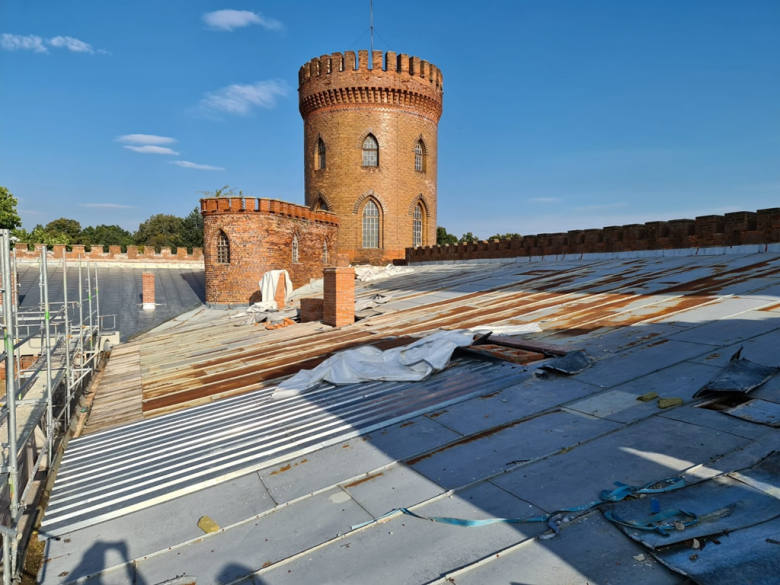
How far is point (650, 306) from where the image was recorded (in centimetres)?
745

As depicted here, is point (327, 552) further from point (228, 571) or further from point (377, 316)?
point (377, 316)

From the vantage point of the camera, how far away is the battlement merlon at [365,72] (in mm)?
26234

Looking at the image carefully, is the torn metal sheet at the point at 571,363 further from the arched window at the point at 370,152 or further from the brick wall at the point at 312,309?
the arched window at the point at 370,152

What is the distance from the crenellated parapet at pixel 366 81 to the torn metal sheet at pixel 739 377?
2515 cm

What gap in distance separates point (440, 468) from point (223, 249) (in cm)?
1796

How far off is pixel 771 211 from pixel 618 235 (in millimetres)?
4241

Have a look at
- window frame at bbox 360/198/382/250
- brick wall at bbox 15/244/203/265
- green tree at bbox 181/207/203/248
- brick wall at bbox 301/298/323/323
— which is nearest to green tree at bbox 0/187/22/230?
brick wall at bbox 15/244/203/265

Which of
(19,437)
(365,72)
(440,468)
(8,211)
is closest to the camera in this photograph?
(440,468)

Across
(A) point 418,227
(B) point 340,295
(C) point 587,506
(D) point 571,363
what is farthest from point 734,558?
(A) point 418,227

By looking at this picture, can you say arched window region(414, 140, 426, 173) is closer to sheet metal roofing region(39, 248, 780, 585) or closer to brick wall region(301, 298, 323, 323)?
brick wall region(301, 298, 323, 323)

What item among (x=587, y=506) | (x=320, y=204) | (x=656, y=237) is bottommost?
(x=587, y=506)

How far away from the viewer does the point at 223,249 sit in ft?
65.0

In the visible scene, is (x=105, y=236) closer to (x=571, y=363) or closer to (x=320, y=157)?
(x=320, y=157)

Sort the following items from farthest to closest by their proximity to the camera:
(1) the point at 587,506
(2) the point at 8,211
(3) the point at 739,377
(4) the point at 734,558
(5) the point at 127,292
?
1. (2) the point at 8,211
2. (5) the point at 127,292
3. (3) the point at 739,377
4. (1) the point at 587,506
5. (4) the point at 734,558
